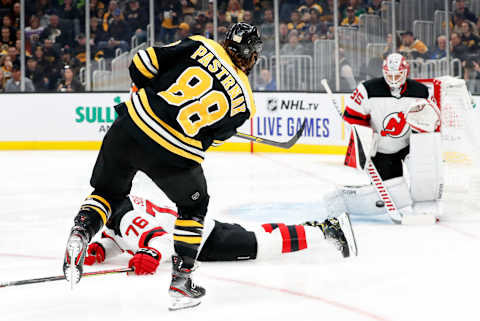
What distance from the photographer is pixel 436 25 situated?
323 inches

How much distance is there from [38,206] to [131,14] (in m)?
5.16

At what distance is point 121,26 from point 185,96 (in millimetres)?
7291

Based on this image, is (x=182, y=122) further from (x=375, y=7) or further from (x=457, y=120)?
(x=375, y=7)

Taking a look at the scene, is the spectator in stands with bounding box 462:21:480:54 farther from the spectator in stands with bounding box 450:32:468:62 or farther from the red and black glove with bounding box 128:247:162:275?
the red and black glove with bounding box 128:247:162:275

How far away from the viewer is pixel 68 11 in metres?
9.38

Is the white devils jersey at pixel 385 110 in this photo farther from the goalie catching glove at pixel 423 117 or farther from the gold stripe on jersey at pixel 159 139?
the gold stripe on jersey at pixel 159 139

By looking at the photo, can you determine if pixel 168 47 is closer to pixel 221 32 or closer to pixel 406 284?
pixel 406 284

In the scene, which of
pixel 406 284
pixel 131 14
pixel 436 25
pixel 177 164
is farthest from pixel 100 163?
pixel 131 14

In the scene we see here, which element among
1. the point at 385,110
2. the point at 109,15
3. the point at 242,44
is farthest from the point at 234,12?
the point at 242,44

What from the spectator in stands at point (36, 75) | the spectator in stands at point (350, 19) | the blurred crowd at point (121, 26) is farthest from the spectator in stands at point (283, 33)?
the spectator in stands at point (36, 75)

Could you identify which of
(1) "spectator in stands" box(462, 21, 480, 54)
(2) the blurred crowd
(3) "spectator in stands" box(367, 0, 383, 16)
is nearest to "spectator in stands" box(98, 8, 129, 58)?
(2) the blurred crowd

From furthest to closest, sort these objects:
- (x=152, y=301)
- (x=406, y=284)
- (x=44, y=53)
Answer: (x=44, y=53) < (x=406, y=284) < (x=152, y=301)

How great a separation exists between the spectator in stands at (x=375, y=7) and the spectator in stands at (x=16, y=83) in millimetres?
4368

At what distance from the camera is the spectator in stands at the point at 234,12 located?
9172mm
